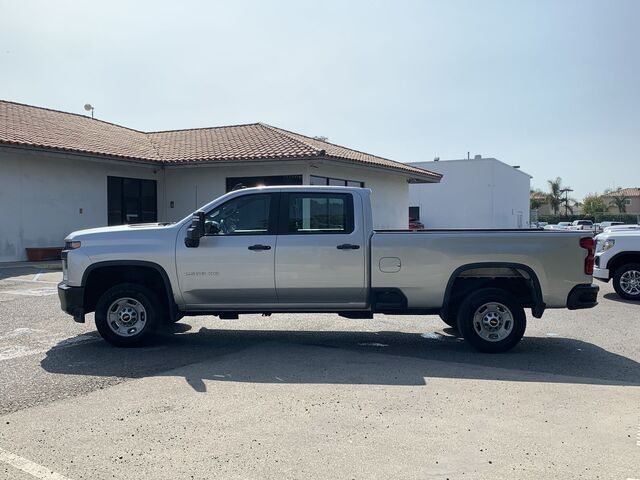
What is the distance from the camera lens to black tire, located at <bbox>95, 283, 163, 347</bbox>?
23.5 ft

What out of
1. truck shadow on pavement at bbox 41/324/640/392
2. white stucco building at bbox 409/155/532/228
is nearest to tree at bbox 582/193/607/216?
white stucco building at bbox 409/155/532/228

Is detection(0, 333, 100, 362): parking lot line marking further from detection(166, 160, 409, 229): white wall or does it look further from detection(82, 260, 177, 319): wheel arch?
detection(166, 160, 409, 229): white wall

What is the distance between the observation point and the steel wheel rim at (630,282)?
11.7 meters

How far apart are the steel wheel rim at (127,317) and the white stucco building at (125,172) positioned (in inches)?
448

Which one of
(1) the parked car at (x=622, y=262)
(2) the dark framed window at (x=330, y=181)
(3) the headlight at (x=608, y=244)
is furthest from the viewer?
(2) the dark framed window at (x=330, y=181)

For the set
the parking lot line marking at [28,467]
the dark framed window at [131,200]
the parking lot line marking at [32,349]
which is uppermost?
the dark framed window at [131,200]

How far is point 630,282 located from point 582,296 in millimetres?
5866

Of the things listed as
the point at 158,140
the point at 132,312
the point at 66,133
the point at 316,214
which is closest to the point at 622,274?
the point at 316,214

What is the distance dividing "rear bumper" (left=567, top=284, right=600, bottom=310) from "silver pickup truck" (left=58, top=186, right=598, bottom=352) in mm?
13

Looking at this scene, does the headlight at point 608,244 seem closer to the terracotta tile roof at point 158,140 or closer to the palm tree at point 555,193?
the terracotta tile roof at point 158,140

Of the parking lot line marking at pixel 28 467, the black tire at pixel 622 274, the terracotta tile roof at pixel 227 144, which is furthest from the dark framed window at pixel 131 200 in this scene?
the parking lot line marking at pixel 28 467

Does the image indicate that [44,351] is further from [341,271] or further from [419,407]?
[419,407]

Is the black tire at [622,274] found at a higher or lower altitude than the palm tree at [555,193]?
lower

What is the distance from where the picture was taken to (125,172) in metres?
21.1
